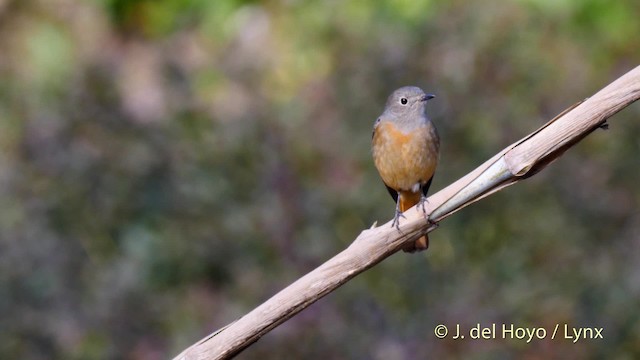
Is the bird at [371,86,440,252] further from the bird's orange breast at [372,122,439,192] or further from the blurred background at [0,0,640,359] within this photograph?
the blurred background at [0,0,640,359]

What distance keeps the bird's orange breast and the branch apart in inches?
75.4

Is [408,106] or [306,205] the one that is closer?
[408,106]

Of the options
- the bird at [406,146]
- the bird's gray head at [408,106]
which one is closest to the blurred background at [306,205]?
the bird at [406,146]

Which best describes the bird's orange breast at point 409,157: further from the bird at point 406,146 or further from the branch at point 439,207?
the branch at point 439,207

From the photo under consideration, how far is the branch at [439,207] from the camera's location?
2170 millimetres

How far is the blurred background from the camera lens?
16.2 ft

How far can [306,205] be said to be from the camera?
534 cm

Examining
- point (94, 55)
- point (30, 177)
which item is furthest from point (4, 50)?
point (30, 177)

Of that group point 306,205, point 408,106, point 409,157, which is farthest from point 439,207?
point 306,205

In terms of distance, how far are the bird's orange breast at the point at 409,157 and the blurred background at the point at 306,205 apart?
0.70 metres

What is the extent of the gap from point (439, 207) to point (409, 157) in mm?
2044

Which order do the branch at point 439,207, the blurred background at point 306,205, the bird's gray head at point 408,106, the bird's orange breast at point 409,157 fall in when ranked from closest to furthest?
the branch at point 439,207 < the bird's orange breast at point 409,157 < the bird's gray head at point 408,106 < the blurred background at point 306,205

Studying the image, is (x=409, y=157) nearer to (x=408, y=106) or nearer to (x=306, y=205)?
(x=408, y=106)

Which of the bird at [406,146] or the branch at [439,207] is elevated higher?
the bird at [406,146]
